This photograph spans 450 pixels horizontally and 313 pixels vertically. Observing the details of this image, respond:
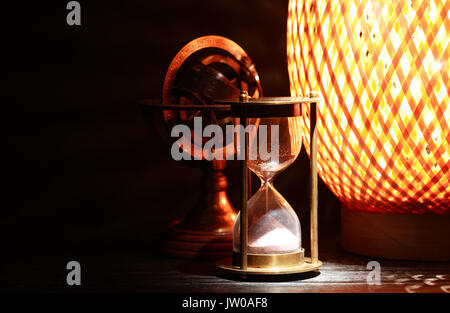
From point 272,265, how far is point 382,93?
0.27 metres

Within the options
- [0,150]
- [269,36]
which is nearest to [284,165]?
[269,36]

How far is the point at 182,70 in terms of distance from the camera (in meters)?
1.38

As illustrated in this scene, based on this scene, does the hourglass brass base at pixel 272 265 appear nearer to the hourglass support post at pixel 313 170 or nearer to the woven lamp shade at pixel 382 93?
the hourglass support post at pixel 313 170

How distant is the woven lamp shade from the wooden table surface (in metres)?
0.10

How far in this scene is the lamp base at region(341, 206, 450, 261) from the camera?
1339 millimetres

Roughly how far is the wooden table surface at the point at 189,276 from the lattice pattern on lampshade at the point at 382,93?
10cm

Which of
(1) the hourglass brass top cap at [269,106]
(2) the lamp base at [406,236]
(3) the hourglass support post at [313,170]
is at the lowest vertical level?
(2) the lamp base at [406,236]

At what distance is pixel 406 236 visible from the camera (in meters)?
1.35

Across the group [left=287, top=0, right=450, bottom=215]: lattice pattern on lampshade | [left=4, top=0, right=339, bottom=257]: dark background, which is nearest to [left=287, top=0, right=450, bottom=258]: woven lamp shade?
[left=287, top=0, right=450, bottom=215]: lattice pattern on lampshade

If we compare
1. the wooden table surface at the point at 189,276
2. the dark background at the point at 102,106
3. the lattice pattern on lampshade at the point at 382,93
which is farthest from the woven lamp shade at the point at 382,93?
the dark background at the point at 102,106

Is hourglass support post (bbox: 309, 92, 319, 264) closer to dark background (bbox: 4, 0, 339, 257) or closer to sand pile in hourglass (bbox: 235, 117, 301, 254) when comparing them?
sand pile in hourglass (bbox: 235, 117, 301, 254)

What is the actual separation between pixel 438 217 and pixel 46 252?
590 mm

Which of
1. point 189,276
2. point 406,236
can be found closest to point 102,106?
point 189,276

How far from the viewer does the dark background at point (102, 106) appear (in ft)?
5.40
